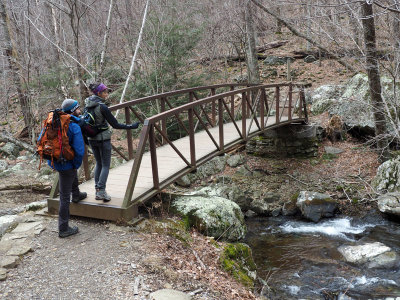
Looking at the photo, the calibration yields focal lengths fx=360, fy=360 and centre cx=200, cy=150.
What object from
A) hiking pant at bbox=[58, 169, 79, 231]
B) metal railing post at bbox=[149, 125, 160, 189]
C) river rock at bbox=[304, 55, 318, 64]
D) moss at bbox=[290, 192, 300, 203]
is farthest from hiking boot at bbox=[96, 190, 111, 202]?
river rock at bbox=[304, 55, 318, 64]

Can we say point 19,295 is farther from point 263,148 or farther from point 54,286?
point 263,148

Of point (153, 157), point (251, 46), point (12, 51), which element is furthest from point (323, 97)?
point (12, 51)

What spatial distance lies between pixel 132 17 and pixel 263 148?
722 cm

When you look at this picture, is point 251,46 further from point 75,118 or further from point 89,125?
point 75,118

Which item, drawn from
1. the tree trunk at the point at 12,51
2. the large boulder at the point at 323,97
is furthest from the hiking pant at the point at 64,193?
the large boulder at the point at 323,97

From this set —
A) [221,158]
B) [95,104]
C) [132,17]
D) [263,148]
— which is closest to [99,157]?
[95,104]

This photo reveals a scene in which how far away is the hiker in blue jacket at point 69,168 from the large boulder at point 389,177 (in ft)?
27.8

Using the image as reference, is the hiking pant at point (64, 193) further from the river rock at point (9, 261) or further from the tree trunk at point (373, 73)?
the tree trunk at point (373, 73)

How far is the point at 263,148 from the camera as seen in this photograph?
13.3 m

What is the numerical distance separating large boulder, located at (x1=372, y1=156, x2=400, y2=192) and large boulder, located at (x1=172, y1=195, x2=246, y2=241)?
5483mm

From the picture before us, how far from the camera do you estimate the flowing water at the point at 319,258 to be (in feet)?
21.2

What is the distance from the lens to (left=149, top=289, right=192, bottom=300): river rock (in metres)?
3.78

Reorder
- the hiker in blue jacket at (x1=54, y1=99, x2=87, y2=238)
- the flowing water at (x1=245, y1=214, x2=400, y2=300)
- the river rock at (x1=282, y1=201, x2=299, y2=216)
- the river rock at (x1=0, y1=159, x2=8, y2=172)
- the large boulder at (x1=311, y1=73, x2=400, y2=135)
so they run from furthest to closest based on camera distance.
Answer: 1. the river rock at (x1=0, y1=159, x2=8, y2=172)
2. the large boulder at (x1=311, y1=73, x2=400, y2=135)
3. the river rock at (x1=282, y1=201, x2=299, y2=216)
4. the flowing water at (x1=245, y1=214, x2=400, y2=300)
5. the hiker in blue jacket at (x1=54, y1=99, x2=87, y2=238)

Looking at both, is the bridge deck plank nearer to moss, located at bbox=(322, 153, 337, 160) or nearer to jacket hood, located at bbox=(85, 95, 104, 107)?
jacket hood, located at bbox=(85, 95, 104, 107)
